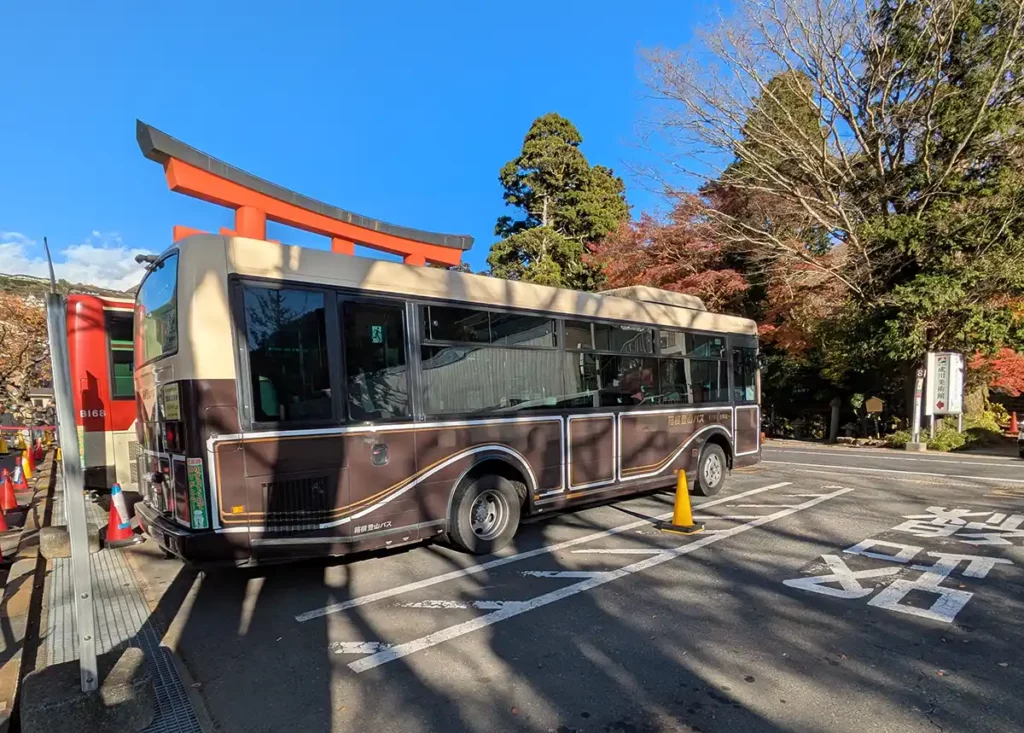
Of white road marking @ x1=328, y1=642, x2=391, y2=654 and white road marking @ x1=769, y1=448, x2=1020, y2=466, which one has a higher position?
white road marking @ x1=328, y1=642, x2=391, y2=654

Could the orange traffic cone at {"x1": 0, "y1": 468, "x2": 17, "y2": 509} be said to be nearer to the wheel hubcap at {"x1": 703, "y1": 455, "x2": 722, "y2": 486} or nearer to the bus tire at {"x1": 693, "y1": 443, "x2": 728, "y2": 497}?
the bus tire at {"x1": 693, "y1": 443, "x2": 728, "y2": 497}

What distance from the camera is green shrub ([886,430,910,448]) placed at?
59.2 ft

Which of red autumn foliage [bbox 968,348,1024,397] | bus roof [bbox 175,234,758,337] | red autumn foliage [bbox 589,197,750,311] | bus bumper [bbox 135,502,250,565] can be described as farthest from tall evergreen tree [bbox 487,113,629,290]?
bus bumper [bbox 135,502,250,565]

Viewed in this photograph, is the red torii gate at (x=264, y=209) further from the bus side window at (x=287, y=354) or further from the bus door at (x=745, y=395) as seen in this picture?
the bus door at (x=745, y=395)

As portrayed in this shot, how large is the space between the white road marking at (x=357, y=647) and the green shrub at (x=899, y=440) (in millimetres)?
18793

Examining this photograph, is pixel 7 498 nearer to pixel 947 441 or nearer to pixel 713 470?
pixel 713 470

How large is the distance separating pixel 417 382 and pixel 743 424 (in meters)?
6.18

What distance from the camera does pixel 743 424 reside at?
9.53 metres

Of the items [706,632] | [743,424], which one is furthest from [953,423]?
[706,632]

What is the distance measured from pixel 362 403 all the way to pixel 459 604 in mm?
1810

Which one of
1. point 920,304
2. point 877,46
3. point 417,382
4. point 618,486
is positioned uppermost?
point 877,46

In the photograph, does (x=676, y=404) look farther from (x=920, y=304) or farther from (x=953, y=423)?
(x=953, y=423)

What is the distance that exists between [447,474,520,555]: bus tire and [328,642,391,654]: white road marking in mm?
1721

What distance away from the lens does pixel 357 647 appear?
397 centimetres
